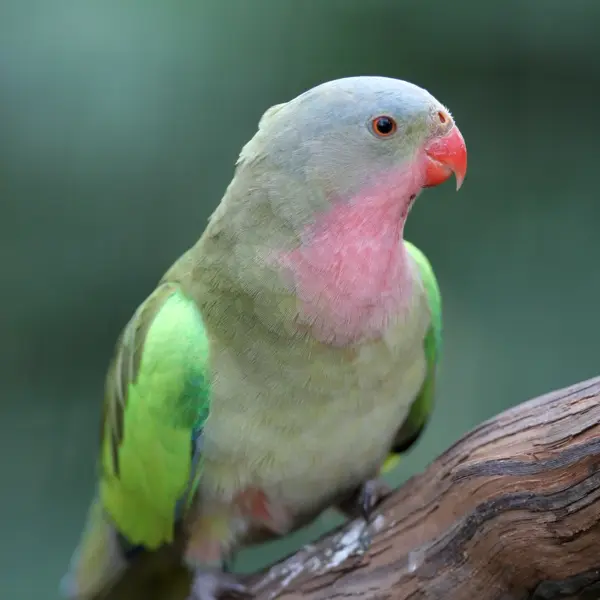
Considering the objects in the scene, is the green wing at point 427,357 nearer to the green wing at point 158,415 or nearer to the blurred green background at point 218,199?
the green wing at point 158,415

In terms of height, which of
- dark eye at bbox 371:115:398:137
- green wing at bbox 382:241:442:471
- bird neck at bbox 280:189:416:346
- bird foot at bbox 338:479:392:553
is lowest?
bird foot at bbox 338:479:392:553

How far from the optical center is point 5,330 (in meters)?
2.15

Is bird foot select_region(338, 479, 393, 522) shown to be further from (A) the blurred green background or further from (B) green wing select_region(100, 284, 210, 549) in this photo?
(A) the blurred green background

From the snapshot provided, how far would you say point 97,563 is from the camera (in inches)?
52.7

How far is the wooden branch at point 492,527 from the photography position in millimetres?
877

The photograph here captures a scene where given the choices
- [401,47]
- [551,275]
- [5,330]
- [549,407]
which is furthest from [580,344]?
[5,330]

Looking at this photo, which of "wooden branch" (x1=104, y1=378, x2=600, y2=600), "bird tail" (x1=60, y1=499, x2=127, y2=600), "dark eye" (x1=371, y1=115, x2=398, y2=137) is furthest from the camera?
"bird tail" (x1=60, y1=499, x2=127, y2=600)

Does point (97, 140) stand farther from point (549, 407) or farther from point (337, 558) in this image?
point (549, 407)

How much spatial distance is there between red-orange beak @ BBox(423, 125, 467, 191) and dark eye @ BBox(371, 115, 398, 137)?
5 centimetres

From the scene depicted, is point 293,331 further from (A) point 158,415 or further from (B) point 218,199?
(B) point 218,199

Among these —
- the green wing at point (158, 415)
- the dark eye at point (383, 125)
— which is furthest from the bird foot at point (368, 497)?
the dark eye at point (383, 125)

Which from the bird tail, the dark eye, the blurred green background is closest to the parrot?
the dark eye

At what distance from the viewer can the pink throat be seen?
3.39 feet

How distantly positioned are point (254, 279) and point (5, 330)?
4.27 ft
